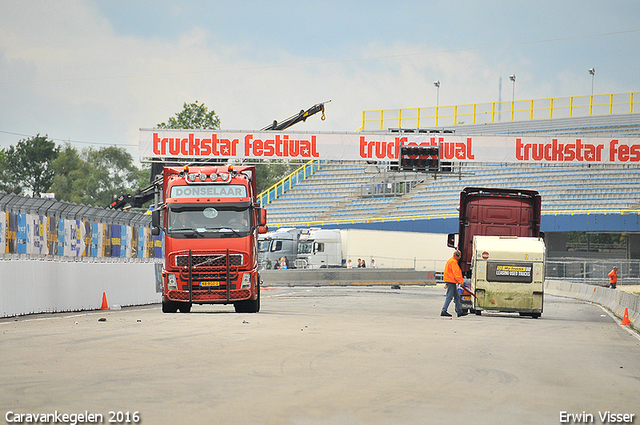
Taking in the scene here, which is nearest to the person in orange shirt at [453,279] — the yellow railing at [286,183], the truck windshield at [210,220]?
the truck windshield at [210,220]

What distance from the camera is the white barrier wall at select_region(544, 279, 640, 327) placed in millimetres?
21266

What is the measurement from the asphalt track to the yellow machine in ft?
13.7

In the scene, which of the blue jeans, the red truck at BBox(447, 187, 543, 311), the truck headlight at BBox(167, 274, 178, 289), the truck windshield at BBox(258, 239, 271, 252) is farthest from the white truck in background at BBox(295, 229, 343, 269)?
the truck headlight at BBox(167, 274, 178, 289)

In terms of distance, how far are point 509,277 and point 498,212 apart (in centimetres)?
379

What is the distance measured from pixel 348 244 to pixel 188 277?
35843 millimetres

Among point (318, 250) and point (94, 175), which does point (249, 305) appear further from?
point (94, 175)

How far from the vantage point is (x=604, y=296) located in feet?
102

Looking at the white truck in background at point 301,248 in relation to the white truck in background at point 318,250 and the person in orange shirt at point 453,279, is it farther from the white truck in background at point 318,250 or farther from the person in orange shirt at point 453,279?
the person in orange shirt at point 453,279

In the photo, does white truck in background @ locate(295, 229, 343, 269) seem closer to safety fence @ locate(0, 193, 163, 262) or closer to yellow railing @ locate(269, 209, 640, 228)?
yellow railing @ locate(269, 209, 640, 228)

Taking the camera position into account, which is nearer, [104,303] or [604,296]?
[104,303]

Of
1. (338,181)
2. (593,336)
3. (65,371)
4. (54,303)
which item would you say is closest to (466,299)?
(593,336)

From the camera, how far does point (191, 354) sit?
1128 cm

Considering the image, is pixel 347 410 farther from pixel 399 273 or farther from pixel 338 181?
pixel 338 181

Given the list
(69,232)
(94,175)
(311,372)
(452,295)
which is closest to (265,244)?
(69,232)
